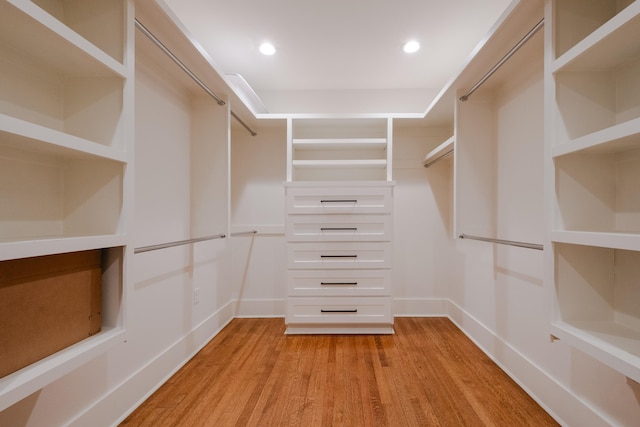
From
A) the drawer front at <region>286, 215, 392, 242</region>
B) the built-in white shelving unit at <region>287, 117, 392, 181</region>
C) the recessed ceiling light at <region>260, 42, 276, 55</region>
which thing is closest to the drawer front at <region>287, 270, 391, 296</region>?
the drawer front at <region>286, 215, 392, 242</region>

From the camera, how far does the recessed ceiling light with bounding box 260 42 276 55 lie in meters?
2.16

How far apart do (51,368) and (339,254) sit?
1830 mm

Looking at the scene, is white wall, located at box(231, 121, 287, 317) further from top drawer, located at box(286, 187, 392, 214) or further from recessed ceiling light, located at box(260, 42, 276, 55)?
recessed ceiling light, located at box(260, 42, 276, 55)

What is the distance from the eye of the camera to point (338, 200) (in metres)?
2.41

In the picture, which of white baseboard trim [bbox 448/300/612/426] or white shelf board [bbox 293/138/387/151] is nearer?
white baseboard trim [bbox 448/300/612/426]

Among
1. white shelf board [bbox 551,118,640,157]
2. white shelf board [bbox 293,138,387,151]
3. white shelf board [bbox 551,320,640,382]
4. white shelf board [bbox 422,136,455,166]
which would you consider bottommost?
white shelf board [bbox 551,320,640,382]

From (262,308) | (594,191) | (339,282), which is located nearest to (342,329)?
(339,282)

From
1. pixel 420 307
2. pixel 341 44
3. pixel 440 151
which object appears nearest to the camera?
pixel 341 44

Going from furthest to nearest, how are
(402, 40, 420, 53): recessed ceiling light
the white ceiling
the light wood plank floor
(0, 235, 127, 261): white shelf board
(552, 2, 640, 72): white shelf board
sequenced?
(402, 40, 420, 53): recessed ceiling light, the white ceiling, the light wood plank floor, (552, 2, 640, 72): white shelf board, (0, 235, 127, 261): white shelf board

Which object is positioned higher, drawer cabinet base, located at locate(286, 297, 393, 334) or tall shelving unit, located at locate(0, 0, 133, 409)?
tall shelving unit, located at locate(0, 0, 133, 409)

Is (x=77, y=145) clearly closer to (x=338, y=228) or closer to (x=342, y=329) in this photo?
(x=338, y=228)

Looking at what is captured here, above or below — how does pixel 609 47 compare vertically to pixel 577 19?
below

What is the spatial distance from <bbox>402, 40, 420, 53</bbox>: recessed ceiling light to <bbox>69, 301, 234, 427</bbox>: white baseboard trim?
8.48 feet

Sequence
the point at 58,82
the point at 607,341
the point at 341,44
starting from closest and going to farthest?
the point at 607,341 < the point at 58,82 < the point at 341,44
